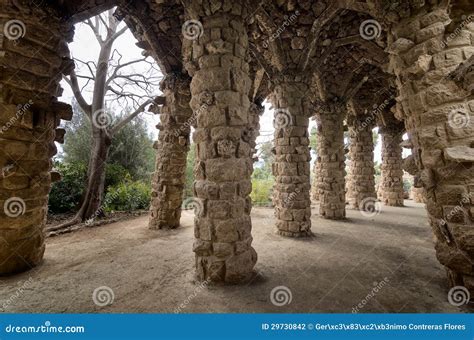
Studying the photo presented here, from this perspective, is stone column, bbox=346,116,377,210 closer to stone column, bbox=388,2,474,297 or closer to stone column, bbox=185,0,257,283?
stone column, bbox=388,2,474,297

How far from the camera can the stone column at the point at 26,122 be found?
3826 millimetres

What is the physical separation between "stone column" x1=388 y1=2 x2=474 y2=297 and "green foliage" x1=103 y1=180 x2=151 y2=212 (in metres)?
10.5

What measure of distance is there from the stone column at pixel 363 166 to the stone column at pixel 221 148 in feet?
29.9

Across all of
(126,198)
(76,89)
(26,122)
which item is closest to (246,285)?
(26,122)

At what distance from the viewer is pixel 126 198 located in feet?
34.5

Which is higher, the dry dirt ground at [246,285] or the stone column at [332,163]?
the stone column at [332,163]

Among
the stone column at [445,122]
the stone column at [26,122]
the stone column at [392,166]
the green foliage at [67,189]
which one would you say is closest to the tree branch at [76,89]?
the green foliage at [67,189]

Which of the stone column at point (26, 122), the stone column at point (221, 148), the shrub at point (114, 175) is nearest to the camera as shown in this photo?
the stone column at point (221, 148)

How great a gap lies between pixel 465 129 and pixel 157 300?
445 cm

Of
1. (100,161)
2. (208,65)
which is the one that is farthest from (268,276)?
(100,161)

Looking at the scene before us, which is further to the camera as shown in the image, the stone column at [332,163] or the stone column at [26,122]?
the stone column at [332,163]

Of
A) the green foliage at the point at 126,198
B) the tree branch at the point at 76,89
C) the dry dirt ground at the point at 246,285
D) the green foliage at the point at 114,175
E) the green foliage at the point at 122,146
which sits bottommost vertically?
the dry dirt ground at the point at 246,285

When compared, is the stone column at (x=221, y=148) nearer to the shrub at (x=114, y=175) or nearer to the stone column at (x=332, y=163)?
the stone column at (x=332, y=163)

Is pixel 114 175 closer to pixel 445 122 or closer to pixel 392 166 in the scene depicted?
pixel 445 122
